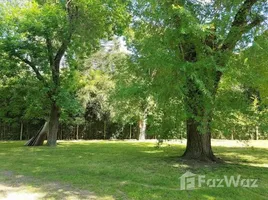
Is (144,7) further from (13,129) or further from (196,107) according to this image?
(13,129)

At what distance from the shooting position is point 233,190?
4859 mm

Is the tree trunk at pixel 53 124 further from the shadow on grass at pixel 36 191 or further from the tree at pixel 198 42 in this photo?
the shadow on grass at pixel 36 191

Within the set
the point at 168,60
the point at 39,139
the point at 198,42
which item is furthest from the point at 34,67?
the point at 198,42

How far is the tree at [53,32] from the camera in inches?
440

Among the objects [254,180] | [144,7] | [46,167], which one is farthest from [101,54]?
[254,180]

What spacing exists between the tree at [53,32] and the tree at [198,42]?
5504mm

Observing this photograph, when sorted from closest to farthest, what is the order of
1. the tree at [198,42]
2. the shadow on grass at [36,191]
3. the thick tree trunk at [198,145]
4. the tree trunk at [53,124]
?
the shadow on grass at [36,191], the tree at [198,42], the thick tree trunk at [198,145], the tree trunk at [53,124]

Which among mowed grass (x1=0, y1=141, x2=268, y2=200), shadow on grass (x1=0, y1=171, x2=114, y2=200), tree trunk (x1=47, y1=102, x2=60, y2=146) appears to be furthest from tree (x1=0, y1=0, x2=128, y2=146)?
shadow on grass (x1=0, y1=171, x2=114, y2=200)

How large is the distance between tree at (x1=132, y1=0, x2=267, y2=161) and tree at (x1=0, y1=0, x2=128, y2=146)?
5504mm

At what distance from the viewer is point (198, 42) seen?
6617 millimetres

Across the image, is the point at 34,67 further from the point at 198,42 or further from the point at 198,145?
the point at 198,42

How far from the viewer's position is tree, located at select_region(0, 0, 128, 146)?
11.2m

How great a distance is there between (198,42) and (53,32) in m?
7.64

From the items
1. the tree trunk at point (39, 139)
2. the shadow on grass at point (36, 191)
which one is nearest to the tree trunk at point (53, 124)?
the tree trunk at point (39, 139)
